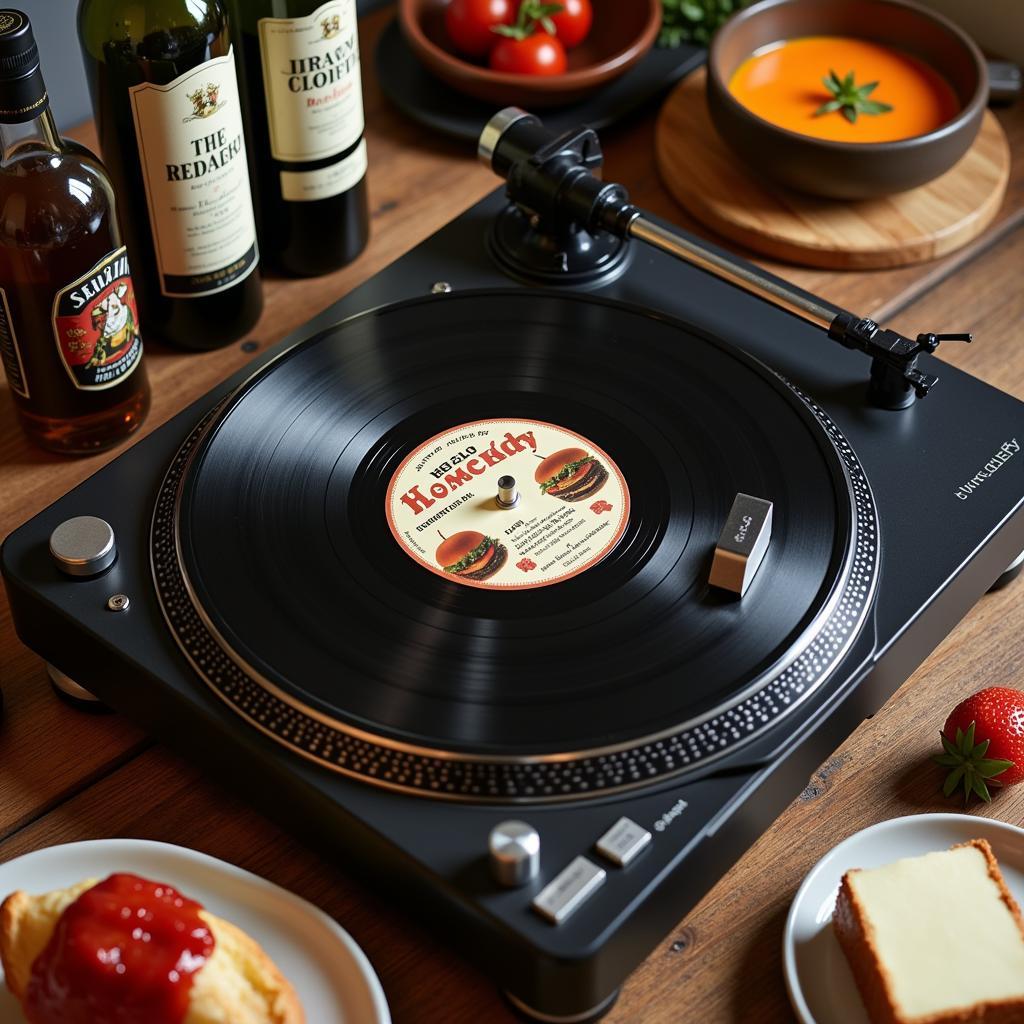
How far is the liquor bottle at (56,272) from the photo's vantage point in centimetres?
101

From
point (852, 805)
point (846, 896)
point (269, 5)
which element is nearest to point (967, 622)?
point (852, 805)

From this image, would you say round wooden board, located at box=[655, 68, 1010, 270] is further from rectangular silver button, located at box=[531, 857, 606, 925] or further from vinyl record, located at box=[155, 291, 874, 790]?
rectangular silver button, located at box=[531, 857, 606, 925]

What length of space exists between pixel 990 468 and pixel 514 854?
51 cm

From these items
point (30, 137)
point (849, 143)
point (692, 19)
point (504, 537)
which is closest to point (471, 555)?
point (504, 537)

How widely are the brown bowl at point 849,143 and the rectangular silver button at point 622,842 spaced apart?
74 centimetres

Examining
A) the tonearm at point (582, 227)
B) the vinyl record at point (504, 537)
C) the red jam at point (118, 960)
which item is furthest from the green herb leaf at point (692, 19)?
the red jam at point (118, 960)

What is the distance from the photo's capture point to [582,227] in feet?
3.97

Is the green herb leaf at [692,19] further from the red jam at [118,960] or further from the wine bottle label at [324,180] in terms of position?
the red jam at [118,960]

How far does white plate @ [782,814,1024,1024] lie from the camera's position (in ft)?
2.82

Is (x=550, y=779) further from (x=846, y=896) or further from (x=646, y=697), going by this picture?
(x=846, y=896)

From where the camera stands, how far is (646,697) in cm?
88

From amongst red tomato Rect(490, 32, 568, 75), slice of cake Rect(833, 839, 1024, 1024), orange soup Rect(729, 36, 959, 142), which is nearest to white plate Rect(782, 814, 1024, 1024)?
slice of cake Rect(833, 839, 1024, 1024)

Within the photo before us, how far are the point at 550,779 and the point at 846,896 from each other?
7.9 inches

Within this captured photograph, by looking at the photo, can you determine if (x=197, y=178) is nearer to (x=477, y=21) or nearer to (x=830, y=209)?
(x=477, y=21)
